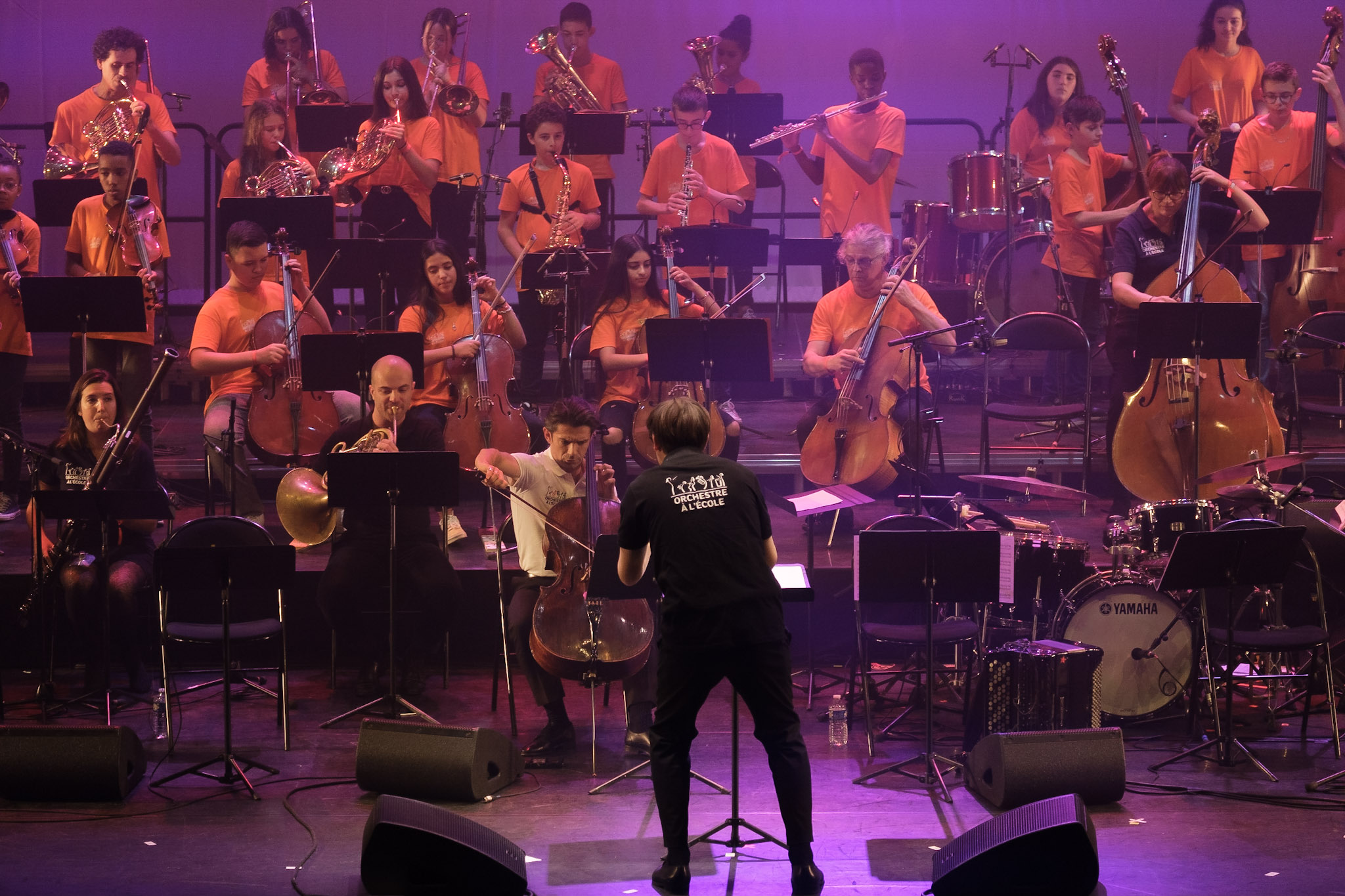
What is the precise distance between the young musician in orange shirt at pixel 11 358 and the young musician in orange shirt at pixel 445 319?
6.81 feet

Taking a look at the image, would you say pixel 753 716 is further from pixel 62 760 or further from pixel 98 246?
pixel 98 246

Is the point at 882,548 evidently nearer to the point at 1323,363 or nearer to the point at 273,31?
the point at 1323,363

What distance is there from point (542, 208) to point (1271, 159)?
14.4 ft

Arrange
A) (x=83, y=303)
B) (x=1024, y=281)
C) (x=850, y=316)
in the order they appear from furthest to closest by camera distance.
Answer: (x=1024, y=281), (x=850, y=316), (x=83, y=303)

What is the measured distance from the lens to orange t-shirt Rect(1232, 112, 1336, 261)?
8.33m

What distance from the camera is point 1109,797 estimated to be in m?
5.15

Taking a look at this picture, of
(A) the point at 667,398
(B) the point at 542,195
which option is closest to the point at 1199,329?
(A) the point at 667,398

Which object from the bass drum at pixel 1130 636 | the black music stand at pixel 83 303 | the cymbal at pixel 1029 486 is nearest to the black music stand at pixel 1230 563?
the bass drum at pixel 1130 636

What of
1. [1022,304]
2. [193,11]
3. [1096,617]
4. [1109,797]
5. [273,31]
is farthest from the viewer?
[193,11]

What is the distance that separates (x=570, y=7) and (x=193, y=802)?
579 centimetres

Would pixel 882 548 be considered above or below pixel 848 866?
above

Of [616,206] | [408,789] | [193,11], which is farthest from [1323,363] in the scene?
[193,11]

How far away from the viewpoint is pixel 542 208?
8297 mm

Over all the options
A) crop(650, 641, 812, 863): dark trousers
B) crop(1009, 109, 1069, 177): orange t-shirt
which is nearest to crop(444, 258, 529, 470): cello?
crop(650, 641, 812, 863): dark trousers
